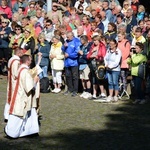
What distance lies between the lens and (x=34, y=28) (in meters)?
19.6

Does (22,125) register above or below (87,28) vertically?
below

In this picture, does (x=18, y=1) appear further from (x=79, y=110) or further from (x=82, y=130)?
(x=82, y=130)

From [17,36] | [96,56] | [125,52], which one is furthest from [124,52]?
[17,36]

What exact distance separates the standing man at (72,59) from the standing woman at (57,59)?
1.19ft

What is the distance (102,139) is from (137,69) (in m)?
4.07

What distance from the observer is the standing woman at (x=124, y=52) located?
54.8ft

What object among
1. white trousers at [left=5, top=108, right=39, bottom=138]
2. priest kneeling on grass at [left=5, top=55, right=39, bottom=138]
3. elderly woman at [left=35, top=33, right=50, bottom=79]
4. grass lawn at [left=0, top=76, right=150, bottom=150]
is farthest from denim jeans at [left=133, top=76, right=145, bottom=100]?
priest kneeling on grass at [left=5, top=55, right=39, bottom=138]

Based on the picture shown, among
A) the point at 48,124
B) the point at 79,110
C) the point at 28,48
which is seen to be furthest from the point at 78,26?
the point at 48,124

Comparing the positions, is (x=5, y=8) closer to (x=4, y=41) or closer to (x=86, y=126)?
(x=4, y=41)

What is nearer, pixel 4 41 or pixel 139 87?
pixel 139 87

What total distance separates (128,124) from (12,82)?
2.70m

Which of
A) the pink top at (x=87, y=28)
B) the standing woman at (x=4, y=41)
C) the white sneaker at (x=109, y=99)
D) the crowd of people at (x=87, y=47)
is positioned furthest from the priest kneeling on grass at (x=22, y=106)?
the standing woman at (x=4, y=41)

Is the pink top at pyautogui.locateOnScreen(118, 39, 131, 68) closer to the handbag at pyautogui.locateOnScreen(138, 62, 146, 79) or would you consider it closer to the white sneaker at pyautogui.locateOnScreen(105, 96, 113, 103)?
the handbag at pyautogui.locateOnScreen(138, 62, 146, 79)

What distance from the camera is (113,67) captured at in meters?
16.3
